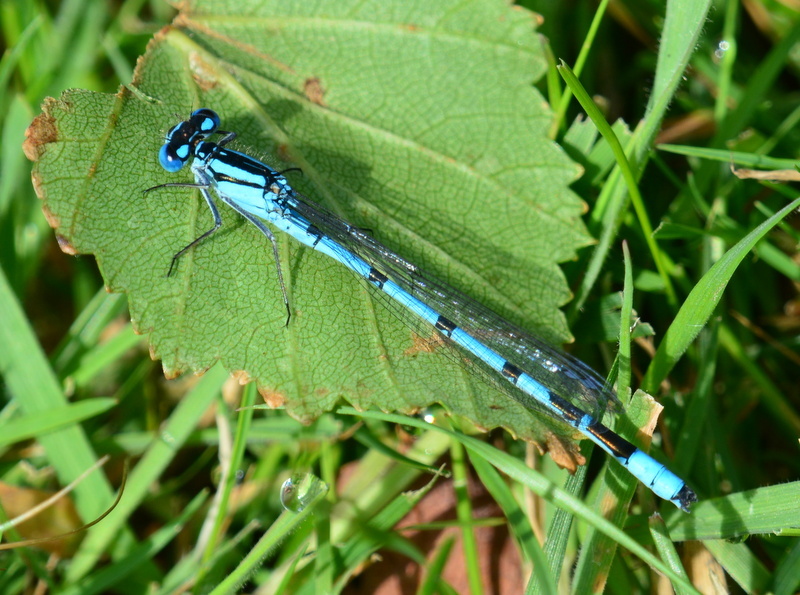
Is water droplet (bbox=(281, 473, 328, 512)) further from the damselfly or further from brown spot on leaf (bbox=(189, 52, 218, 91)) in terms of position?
brown spot on leaf (bbox=(189, 52, 218, 91))

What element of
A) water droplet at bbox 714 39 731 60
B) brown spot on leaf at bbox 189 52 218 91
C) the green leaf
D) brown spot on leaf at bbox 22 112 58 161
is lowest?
water droplet at bbox 714 39 731 60

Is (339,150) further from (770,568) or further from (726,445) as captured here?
(770,568)

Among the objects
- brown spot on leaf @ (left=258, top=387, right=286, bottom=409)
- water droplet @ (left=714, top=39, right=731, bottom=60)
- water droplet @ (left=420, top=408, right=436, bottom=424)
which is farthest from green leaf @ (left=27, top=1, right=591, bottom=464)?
water droplet @ (left=714, top=39, right=731, bottom=60)

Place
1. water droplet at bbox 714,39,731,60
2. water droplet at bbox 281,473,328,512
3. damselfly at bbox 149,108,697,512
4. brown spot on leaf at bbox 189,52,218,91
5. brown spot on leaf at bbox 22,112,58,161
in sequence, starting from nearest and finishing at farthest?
brown spot on leaf at bbox 22,112,58,161 < water droplet at bbox 281,473,328,512 < damselfly at bbox 149,108,697,512 < brown spot on leaf at bbox 189,52,218,91 < water droplet at bbox 714,39,731,60

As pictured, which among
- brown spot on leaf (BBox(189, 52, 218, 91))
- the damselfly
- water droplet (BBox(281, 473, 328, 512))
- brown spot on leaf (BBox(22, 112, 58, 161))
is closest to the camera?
brown spot on leaf (BBox(22, 112, 58, 161))

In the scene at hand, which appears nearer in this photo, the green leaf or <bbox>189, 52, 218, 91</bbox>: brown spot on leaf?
the green leaf

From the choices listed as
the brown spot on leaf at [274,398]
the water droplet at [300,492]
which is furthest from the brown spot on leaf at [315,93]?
the water droplet at [300,492]

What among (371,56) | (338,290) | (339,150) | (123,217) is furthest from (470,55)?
(123,217)

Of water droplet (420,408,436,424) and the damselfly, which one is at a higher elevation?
the damselfly

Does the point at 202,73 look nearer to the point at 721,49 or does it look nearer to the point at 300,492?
the point at 300,492
